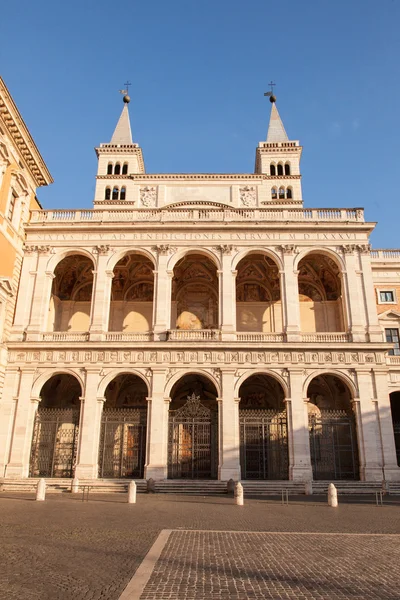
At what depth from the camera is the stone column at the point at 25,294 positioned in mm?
23766

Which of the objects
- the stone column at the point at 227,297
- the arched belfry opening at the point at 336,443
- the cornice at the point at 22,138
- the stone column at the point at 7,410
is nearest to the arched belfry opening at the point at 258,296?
the stone column at the point at 227,297

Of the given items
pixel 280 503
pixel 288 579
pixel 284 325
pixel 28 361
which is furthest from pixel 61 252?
pixel 288 579

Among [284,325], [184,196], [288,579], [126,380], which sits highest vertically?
[184,196]

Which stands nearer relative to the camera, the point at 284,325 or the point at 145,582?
the point at 145,582

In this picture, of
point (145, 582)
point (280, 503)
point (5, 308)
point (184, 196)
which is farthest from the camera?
point (184, 196)

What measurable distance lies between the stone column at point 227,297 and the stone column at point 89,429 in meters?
6.57

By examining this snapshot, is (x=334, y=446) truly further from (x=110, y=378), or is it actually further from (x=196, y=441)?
(x=110, y=378)

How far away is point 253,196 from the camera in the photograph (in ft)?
128

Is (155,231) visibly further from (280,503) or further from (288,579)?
(288,579)

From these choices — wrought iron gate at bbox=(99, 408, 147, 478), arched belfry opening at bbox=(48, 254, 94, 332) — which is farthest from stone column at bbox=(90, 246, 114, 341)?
wrought iron gate at bbox=(99, 408, 147, 478)

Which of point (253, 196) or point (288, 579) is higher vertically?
point (253, 196)

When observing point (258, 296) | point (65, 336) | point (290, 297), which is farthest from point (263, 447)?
point (65, 336)

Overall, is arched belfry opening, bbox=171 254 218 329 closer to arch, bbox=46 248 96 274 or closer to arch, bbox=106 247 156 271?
arch, bbox=106 247 156 271

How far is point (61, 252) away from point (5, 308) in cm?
439
